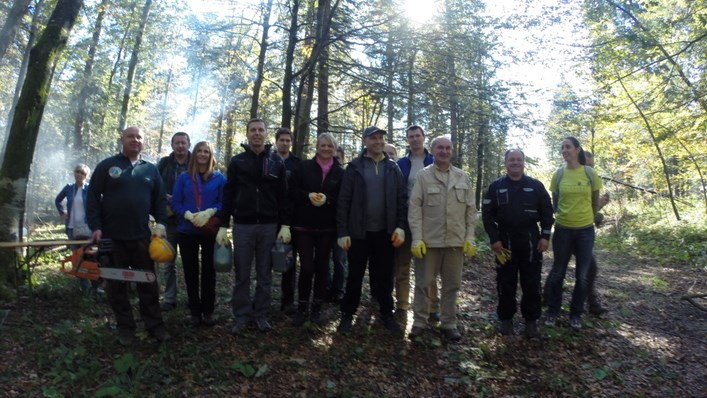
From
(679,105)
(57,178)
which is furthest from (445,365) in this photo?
(57,178)

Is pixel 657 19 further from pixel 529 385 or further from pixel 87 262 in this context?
pixel 87 262

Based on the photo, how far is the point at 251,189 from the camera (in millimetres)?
4781

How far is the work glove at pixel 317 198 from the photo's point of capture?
195 inches

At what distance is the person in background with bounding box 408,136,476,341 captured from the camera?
4883 mm

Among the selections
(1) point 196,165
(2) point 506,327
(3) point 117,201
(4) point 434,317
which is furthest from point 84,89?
(2) point 506,327

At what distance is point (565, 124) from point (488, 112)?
3.39 m

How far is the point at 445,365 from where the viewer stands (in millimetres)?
4426

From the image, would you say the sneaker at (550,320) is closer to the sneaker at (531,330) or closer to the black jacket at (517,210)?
the sneaker at (531,330)

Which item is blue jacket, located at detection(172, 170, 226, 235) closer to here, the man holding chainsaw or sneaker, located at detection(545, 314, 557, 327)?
the man holding chainsaw

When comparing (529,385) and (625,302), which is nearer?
(529,385)

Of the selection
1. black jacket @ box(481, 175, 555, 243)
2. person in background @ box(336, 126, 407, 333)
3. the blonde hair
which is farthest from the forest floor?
the blonde hair

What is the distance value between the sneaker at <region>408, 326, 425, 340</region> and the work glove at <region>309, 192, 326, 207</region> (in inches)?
71.6

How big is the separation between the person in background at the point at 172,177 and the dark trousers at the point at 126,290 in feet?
3.26

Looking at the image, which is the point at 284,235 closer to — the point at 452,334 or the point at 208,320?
the point at 208,320
